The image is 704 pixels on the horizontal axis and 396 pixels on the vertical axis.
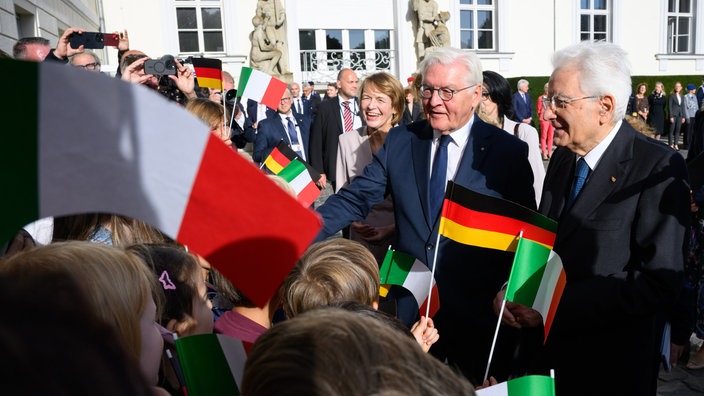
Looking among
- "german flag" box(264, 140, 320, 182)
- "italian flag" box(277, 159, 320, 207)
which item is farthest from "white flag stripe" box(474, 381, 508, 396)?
"german flag" box(264, 140, 320, 182)

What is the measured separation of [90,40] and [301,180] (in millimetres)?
2147

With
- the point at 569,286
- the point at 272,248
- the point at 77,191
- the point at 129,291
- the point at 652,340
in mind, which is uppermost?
the point at 77,191

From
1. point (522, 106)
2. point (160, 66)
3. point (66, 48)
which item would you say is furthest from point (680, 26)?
point (66, 48)

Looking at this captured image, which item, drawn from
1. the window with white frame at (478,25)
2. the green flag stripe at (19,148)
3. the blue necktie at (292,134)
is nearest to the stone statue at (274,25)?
the window with white frame at (478,25)

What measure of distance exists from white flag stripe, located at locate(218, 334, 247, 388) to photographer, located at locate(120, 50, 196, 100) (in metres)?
2.62

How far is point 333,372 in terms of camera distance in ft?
2.30

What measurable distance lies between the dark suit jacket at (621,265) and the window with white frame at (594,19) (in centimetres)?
2082

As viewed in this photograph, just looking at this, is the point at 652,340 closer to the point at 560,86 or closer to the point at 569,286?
the point at 569,286

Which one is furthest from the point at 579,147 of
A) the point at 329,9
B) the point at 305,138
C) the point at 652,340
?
the point at 329,9

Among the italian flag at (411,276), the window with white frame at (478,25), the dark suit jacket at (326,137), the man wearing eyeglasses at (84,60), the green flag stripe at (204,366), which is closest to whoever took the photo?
the green flag stripe at (204,366)

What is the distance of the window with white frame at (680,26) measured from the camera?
874 inches

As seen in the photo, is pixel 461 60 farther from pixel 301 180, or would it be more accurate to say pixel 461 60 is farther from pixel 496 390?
pixel 496 390

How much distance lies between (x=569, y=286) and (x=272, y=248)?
1.46 metres

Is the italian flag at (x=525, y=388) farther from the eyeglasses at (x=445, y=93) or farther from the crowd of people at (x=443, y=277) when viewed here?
the eyeglasses at (x=445, y=93)
